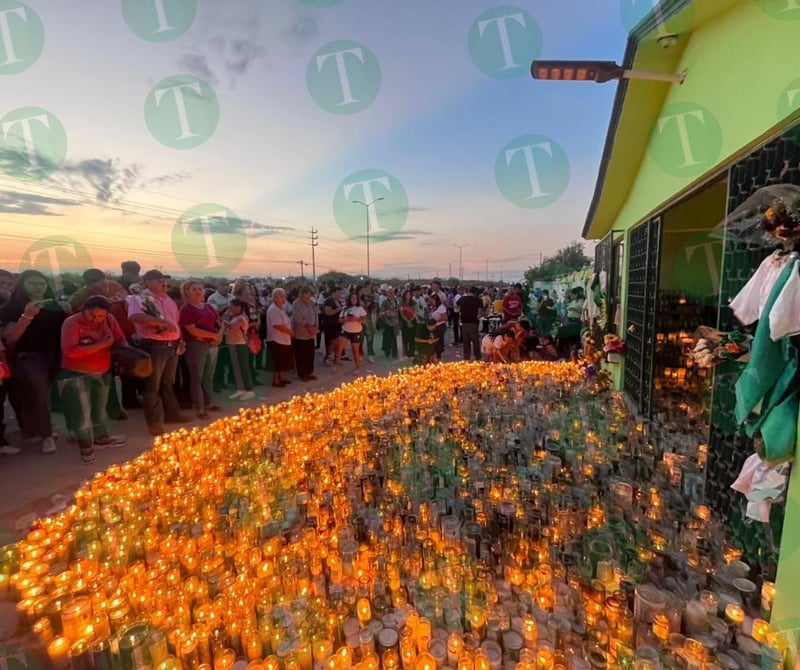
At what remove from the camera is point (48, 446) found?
4.52 m

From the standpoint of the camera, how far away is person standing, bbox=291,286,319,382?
791 centimetres

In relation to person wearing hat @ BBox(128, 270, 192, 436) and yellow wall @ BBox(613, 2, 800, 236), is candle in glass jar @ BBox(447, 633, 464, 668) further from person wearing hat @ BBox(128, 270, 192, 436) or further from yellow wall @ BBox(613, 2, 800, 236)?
person wearing hat @ BBox(128, 270, 192, 436)

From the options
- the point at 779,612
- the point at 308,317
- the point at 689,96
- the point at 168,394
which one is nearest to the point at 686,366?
the point at 689,96

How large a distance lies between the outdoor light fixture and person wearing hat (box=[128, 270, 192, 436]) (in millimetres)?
4487

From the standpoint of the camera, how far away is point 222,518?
296cm

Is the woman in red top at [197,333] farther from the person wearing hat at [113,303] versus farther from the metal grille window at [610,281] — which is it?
the metal grille window at [610,281]

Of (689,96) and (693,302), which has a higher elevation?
(689,96)

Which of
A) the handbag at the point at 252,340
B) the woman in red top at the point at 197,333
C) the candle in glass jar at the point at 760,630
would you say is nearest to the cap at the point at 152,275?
the woman in red top at the point at 197,333

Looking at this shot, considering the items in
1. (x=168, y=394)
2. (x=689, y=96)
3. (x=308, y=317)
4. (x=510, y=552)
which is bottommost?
(x=510, y=552)

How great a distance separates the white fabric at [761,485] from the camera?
1.88 metres

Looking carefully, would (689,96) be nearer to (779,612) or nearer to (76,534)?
(779,612)

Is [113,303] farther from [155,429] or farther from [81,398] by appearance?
[155,429]

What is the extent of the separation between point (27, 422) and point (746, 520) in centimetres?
659

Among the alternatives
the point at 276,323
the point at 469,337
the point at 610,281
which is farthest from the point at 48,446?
the point at 610,281
